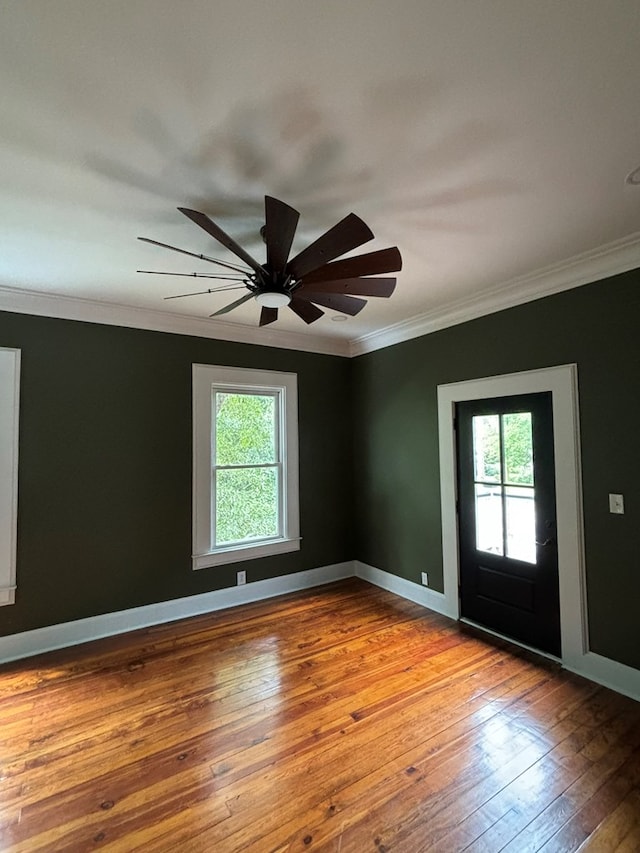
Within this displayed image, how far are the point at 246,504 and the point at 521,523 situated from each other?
2.51m

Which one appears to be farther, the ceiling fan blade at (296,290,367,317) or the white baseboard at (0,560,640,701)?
the white baseboard at (0,560,640,701)

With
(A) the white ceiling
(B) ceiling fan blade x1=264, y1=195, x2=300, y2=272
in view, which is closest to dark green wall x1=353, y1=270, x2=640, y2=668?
(A) the white ceiling

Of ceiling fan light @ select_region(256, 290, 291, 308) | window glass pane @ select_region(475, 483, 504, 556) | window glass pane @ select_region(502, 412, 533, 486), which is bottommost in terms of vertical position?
window glass pane @ select_region(475, 483, 504, 556)

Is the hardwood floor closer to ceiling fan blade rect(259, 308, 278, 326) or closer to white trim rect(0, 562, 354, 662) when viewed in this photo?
white trim rect(0, 562, 354, 662)

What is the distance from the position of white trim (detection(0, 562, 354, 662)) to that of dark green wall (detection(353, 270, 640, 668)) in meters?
0.81

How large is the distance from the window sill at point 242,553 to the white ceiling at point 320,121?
2.65 metres

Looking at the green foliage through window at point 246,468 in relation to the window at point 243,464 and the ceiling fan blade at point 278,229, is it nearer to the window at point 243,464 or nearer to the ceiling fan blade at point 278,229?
the window at point 243,464

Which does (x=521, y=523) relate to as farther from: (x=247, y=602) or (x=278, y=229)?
(x=278, y=229)

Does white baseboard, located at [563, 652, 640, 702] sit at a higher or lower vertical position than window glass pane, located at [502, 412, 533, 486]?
lower

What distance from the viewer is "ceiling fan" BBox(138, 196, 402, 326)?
1.60 metres

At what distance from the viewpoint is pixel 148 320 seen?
3584 mm

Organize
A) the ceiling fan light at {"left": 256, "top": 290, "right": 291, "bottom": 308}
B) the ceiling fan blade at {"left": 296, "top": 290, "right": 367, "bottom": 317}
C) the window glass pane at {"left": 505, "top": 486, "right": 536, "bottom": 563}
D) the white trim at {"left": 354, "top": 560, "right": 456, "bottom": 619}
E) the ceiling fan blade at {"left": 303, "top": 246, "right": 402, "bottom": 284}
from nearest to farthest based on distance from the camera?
the ceiling fan blade at {"left": 303, "top": 246, "right": 402, "bottom": 284}, the ceiling fan light at {"left": 256, "top": 290, "right": 291, "bottom": 308}, the ceiling fan blade at {"left": 296, "top": 290, "right": 367, "bottom": 317}, the window glass pane at {"left": 505, "top": 486, "right": 536, "bottom": 563}, the white trim at {"left": 354, "top": 560, "right": 456, "bottom": 619}

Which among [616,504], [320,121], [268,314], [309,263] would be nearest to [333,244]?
[309,263]

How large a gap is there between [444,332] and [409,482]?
58.9 inches
